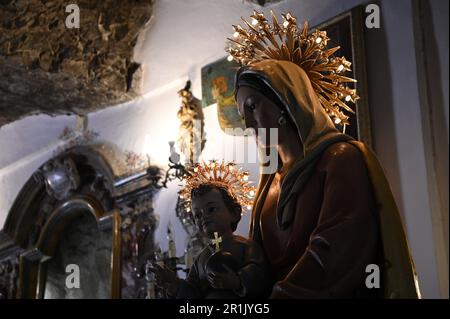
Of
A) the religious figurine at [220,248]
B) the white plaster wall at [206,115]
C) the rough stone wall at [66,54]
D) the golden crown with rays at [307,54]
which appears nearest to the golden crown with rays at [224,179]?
the religious figurine at [220,248]

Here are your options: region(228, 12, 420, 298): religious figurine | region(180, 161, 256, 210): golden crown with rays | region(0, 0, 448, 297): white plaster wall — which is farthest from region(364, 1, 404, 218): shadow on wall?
region(180, 161, 256, 210): golden crown with rays

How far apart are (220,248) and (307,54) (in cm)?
78

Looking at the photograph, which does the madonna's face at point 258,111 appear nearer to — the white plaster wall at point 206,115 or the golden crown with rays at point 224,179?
the golden crown with rays at point 224,179

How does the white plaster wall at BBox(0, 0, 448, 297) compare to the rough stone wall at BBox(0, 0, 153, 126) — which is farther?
the rough stone wall at BBox(0, 0, 153, 126)

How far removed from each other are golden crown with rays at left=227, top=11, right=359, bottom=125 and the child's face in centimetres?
51

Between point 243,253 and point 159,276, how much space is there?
0.90ft

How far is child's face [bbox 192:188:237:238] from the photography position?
2.45 metres

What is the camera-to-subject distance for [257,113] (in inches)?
96.9

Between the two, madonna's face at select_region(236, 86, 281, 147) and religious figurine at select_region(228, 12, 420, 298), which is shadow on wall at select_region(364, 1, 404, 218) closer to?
religious figurine at select_region(228, 12, 420, 298)

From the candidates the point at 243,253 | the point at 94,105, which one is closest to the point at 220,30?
the point at 94,105

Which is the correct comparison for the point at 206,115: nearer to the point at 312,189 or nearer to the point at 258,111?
the point at 258,111

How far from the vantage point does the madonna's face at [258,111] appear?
2451 mm

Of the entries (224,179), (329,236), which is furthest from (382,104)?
(329,236)
